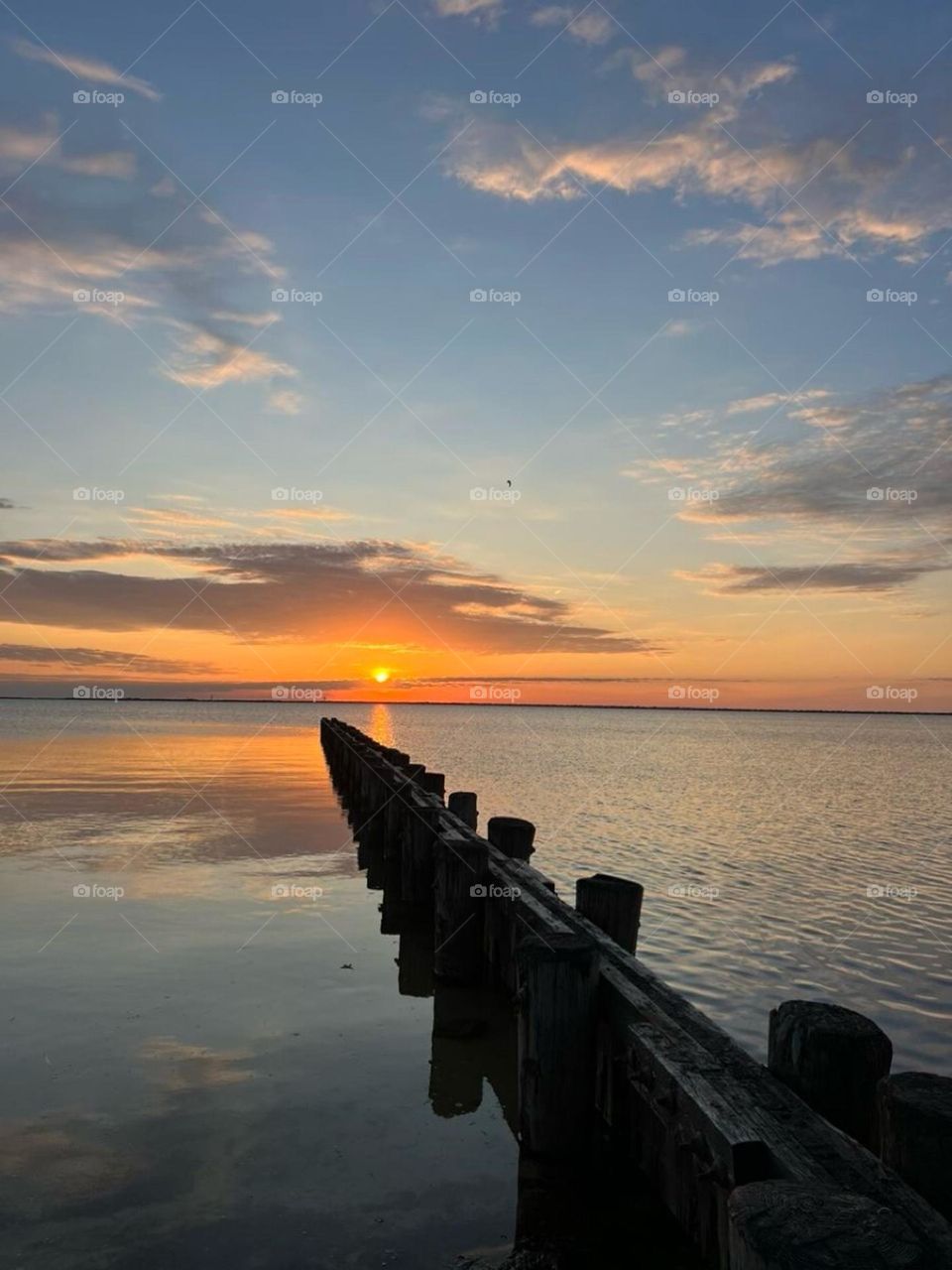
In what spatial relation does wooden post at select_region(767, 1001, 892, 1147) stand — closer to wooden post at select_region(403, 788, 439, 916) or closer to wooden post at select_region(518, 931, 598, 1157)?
wooden post at select_region(518, 931, 598, 1157)

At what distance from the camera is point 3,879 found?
→ 13.3m

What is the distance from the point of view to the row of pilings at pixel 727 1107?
8.56 ft

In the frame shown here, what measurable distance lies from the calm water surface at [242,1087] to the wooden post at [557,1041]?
1.15 feet

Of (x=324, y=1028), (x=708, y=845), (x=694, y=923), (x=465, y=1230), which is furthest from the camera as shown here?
(x=708, y=845)

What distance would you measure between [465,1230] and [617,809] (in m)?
23.4

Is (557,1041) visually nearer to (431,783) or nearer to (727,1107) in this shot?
(727,1107)

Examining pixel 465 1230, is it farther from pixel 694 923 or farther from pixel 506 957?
pixel 694 923

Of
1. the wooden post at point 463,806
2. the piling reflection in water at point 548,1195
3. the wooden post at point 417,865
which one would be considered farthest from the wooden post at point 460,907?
the wooden post at point 417,865

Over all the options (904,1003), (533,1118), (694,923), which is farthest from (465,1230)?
(694,923)

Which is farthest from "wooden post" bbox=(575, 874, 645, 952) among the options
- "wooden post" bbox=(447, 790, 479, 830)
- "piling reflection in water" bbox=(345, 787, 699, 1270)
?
"wooden post" bbox=(447, 790, 479, 830)

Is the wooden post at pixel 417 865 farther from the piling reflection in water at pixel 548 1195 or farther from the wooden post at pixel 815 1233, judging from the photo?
the wooden post at pixel 815 1233

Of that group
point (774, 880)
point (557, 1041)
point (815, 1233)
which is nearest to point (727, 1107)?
point (815, 1233)

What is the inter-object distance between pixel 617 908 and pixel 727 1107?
2.74m

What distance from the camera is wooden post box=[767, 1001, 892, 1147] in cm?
374
